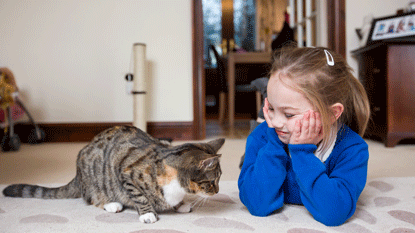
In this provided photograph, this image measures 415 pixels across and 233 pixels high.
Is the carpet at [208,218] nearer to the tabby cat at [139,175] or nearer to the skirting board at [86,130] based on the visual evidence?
Answer: the tabby cat at [139,175]

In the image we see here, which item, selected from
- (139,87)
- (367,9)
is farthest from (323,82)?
(367,9)

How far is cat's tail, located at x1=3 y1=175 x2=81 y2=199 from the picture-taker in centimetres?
118

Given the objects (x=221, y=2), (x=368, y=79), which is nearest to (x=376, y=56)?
(x=368, y=79)

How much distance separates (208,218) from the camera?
3.23 feet

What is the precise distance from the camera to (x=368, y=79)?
2.59 m

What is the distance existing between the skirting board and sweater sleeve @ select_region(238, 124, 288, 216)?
1859 mm

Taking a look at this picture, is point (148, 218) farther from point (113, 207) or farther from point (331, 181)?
point (331, 181)

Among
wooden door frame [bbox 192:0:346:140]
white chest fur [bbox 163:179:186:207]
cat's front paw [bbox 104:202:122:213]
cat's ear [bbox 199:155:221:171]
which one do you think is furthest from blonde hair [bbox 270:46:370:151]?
wooden door frame [bbox 192:0:346:140]

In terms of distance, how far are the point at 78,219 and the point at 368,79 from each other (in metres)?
2.41

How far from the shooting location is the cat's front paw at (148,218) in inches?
37.2

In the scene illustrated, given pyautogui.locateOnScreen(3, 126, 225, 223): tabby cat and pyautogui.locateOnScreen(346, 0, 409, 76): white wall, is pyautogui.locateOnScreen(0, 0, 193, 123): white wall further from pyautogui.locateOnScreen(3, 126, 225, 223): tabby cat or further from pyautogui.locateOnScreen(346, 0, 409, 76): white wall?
pyautogui.locateOnScreen(3, 126, 225, 223): tabby cat

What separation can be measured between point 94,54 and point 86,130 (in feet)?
2.24

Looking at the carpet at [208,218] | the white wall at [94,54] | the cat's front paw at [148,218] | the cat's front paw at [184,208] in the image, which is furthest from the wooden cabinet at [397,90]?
the cat's front paw at [148,218]

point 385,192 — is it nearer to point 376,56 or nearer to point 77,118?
point 376,56
